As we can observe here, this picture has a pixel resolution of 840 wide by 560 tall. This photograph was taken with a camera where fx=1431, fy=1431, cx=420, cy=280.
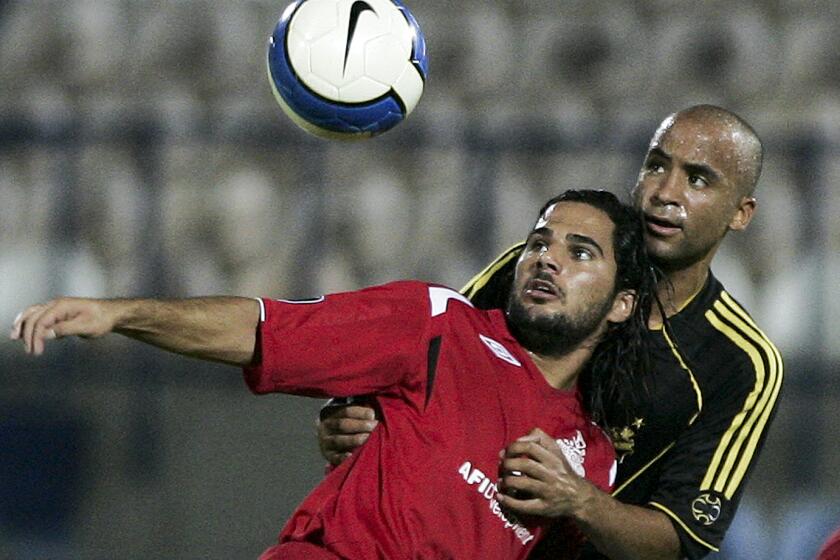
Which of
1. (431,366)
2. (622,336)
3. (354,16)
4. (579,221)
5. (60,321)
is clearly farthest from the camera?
(622,336)

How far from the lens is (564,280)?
11.5ft

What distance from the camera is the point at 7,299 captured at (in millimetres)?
8750

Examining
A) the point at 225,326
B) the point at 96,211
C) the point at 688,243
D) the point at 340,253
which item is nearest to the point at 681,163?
the point at 688,243

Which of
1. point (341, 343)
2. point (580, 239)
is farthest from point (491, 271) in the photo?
point (341, 343)

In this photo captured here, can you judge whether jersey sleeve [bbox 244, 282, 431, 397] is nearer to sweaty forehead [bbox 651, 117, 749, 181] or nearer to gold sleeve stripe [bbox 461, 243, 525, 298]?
gold sleeve stripe [bbox 461, 243, 525, 298]

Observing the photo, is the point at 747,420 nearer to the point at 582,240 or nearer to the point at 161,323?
the point at 582,240

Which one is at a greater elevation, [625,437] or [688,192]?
[688,192]

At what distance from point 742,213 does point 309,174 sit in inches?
208

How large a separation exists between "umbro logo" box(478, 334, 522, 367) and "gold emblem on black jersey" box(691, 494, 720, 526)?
0.73 m

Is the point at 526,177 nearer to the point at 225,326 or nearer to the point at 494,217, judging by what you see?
the point at 494,217

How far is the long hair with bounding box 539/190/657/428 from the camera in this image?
12.1ft

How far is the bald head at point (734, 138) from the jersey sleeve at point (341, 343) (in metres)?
1.17

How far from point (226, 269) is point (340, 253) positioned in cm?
79

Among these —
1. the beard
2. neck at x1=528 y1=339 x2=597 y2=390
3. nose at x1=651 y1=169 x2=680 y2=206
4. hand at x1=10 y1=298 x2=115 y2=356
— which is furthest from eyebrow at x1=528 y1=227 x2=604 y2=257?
hand at x1=10 y1=298 x2=115 y2=356
